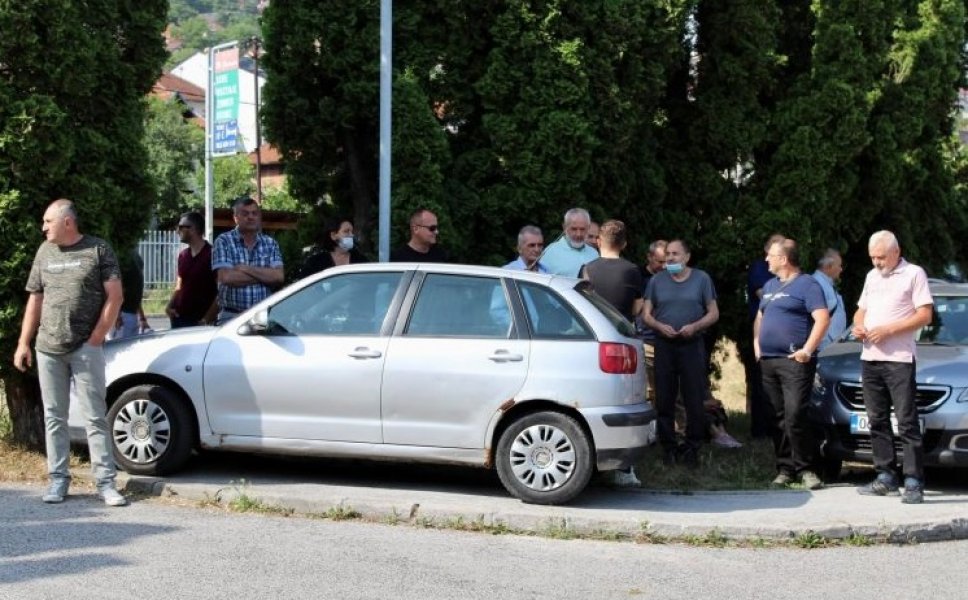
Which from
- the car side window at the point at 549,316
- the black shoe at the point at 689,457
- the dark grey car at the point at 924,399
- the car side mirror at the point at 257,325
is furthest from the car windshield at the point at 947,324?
the car side mirror at the point at 257,325

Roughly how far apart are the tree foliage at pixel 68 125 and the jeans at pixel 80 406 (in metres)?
1.29

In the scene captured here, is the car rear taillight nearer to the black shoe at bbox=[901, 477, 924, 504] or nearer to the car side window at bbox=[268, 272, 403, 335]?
→ the car side window at bbox=[268, 272, 403, 335]

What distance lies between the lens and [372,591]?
605cm

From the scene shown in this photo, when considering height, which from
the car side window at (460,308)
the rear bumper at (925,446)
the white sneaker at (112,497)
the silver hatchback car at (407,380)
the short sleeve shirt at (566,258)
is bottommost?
the white sneaker at (112,497)

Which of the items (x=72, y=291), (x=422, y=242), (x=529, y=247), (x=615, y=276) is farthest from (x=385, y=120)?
(x=72, y=291)

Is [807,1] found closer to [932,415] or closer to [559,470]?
[932,415]

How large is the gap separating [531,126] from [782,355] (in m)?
4.12

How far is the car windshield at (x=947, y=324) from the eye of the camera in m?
10.2

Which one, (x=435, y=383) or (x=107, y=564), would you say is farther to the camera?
(x=435, y=383)

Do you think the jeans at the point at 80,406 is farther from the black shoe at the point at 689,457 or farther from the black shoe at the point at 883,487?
the black shoe at the point at 883,487

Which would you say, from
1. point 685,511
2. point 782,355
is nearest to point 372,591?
point 685,511

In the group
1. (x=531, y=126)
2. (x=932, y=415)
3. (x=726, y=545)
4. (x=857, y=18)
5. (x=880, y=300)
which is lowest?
(x=726, y=545)

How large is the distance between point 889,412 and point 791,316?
3.46 feet

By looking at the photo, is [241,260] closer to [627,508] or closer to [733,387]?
[627,508]
